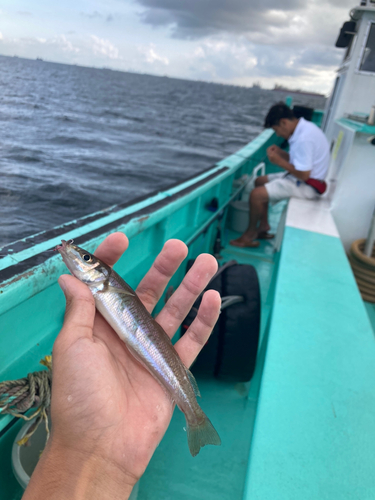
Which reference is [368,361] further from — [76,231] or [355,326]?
[76,231]

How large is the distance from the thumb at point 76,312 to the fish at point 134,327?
0.37 ft

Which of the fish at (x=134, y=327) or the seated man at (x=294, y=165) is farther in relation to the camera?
the seated man at (x=294, y=165)

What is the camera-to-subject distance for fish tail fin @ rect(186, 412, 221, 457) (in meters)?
1.50

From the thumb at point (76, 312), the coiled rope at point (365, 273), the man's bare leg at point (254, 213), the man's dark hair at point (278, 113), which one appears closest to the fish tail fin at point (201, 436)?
the thumb at point (76, 312)

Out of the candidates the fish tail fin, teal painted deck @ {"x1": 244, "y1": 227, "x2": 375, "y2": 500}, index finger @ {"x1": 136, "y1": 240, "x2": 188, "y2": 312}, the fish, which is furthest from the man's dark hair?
the fish tail fin

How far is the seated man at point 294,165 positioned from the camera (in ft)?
17.5

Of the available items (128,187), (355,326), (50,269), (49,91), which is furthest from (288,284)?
(128,187)

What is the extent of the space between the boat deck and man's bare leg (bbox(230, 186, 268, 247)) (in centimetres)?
277

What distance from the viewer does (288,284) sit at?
9.70ft

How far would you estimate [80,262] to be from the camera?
5.23ft

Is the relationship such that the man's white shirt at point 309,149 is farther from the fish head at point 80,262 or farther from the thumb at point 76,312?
the thumb at point 76,312

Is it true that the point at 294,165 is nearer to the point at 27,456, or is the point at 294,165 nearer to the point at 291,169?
the point at 291,169

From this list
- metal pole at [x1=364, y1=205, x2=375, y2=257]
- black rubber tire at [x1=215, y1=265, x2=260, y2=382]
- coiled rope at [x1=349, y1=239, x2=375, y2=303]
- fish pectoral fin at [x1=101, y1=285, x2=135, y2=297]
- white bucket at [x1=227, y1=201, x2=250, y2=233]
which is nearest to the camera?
fish pectoral fin at [x1=101, y1=285, x2=135, y2=297]

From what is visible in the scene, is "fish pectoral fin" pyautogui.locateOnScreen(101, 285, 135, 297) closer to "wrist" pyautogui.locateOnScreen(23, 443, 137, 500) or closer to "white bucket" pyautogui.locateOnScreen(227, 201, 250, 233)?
"wrist" pyautogui.locateOnScreen(23, 443, 137, 500)
